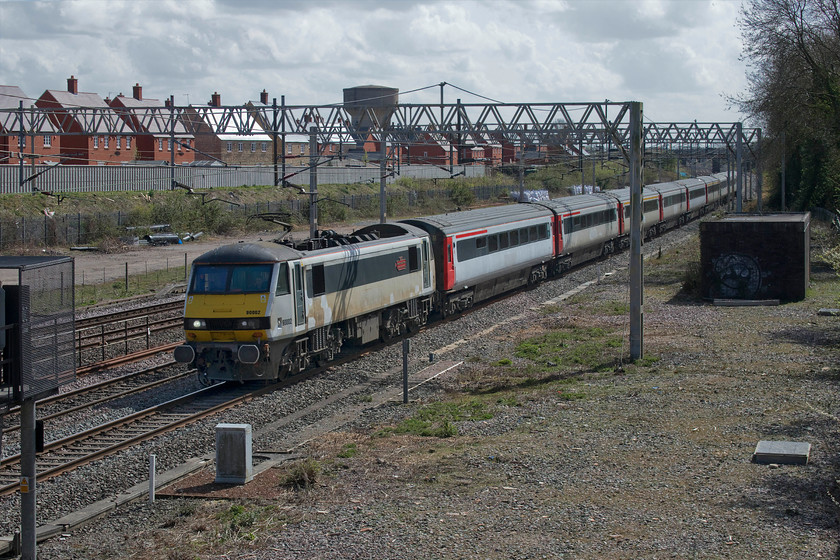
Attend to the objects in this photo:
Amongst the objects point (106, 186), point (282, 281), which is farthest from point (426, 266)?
point (106, 186)

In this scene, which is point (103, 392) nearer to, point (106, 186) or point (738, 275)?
point (738, 275)

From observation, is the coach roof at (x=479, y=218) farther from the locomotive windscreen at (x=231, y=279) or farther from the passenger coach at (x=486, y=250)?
the locomotive windscreen at (x=231, y=279)

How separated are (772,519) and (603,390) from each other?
22.5 ft

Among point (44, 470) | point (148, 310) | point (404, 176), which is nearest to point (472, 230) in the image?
point (148, 310)

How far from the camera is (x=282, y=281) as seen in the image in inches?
658

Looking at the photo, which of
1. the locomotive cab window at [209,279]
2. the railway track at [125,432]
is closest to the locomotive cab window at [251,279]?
the locomotive cab window at [209,279]

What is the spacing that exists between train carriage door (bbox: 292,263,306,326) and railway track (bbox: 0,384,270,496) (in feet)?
4.52

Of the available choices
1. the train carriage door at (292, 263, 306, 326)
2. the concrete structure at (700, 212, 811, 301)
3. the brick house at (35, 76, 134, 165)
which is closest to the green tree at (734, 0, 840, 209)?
the concrete structure at (700, 212, 811, 301)

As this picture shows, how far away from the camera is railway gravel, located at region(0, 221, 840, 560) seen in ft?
28.4

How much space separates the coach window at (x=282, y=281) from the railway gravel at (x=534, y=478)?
6.03 ft

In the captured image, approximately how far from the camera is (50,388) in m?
8.56

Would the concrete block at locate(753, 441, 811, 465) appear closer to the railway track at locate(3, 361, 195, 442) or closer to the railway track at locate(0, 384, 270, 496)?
the railway track at locate(0, 384, 270, 496)

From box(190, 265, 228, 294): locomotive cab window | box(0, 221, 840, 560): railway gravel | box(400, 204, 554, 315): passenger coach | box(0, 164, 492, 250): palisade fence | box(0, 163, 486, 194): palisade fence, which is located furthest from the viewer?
box(0, 163, 486, 194): palisade fence

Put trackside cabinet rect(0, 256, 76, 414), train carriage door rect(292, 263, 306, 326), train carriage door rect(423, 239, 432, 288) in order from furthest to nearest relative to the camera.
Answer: train carriage door rect(423, 239, 432, 288) → train carriage door rect(292, 263, 306, 326) → trackside cabinet rect(0, 256, 76, 414)
